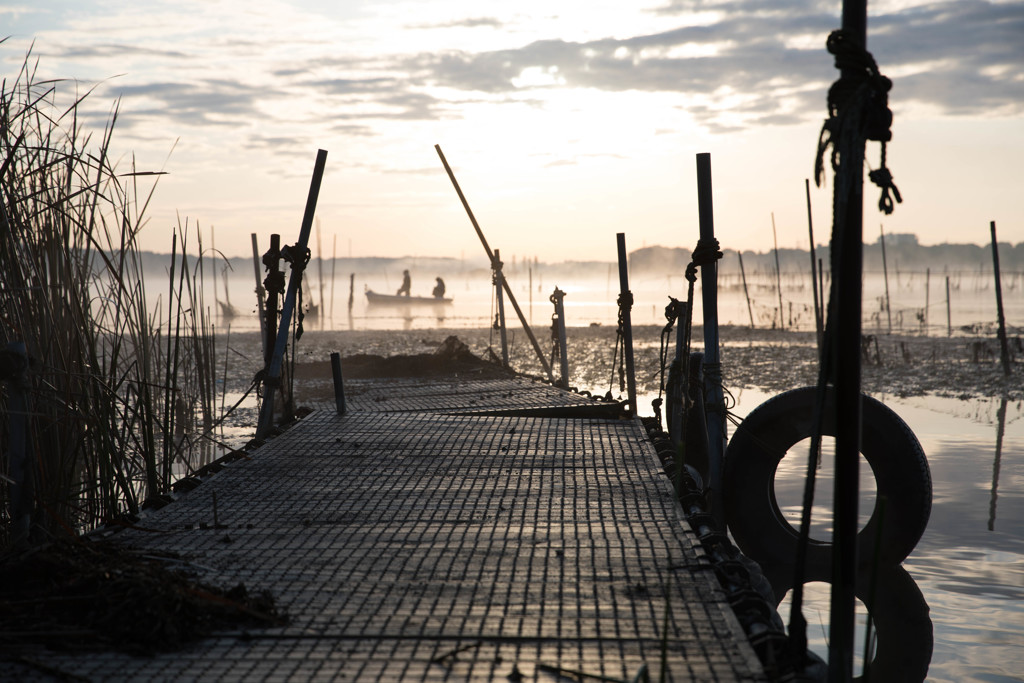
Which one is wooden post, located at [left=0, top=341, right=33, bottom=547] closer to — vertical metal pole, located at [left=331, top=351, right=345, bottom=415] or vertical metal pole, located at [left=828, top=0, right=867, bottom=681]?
vertical metal pole, located at [left=828, top=0, right=867, bottom=681]

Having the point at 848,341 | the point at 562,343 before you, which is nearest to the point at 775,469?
the point at 848,341

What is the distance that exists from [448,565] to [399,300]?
170ft

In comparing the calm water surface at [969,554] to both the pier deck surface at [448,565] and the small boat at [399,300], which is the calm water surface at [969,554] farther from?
the small boat at [399,300]

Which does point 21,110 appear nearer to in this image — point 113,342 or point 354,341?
point 113,342

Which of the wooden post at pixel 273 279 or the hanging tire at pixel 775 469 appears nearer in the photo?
the hanging tire at pixel 775 469

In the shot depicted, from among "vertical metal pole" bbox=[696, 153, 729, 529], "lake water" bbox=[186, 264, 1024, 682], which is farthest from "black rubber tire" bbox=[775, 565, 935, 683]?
"vertical metal pole" bbox=[696, 153, 729, 529]

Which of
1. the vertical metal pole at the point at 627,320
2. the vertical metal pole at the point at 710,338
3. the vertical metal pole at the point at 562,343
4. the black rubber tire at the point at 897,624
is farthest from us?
the vertical metal pole at the point at 562,343

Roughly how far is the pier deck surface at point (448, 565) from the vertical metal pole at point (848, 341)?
1.14 feet

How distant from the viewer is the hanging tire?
4609 millimetres

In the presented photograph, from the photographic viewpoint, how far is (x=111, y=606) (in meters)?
2.49

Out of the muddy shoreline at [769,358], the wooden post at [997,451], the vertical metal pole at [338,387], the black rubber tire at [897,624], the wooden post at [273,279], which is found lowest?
the black rubber tire at [897,624]

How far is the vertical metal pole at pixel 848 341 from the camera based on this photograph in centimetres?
205

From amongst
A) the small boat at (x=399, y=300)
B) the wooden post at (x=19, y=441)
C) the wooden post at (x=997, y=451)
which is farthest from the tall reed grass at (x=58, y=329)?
the small boat at (x=399, y=300)

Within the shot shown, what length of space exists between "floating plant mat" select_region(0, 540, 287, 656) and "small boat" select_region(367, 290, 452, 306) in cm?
5148
